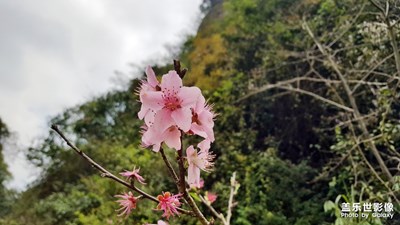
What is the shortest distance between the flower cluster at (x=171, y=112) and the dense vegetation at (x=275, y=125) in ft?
5.01

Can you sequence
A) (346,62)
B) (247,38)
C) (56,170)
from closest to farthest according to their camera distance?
(346,62), (56,170), (247,38)

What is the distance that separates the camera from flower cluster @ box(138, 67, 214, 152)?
69 centimetres

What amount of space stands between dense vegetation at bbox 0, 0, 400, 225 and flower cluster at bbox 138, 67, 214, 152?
1.53 meters

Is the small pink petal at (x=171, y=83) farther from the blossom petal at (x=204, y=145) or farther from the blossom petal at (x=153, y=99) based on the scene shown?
the blossom petal at (x=204, y=145)

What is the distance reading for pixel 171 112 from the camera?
70 cm

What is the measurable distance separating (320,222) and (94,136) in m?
4.01

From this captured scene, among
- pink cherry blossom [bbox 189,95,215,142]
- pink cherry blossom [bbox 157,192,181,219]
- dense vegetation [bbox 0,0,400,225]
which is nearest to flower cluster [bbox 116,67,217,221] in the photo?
pink cherry blossom [bbox 189,95,215,142]

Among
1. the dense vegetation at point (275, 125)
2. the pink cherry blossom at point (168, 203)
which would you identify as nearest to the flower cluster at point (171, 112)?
the pink cherry blossom at point (168, 203)

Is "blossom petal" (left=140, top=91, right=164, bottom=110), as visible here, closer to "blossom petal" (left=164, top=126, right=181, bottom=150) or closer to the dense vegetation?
"blossom petal" (left=164, top=126, right=181, bottom=150)

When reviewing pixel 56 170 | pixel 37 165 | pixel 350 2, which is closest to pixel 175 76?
pixel 350 2

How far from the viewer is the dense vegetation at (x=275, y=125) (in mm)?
3283

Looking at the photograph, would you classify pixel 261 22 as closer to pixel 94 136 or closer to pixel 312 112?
pixel 312 112

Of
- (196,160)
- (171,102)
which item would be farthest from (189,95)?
(196,160)

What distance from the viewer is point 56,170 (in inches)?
230
